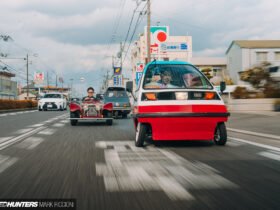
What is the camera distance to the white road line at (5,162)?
17.6 feet

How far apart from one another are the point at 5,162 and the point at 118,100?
15.1 metres

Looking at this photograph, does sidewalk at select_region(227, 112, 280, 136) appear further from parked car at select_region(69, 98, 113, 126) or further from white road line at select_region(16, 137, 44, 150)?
white road line at select_region(16, 137, 44, 150)

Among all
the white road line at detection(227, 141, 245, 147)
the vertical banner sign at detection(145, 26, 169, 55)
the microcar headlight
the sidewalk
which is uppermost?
the vertical banner sign at detection(145, 26, 169, 55)

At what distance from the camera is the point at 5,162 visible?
581 centimetres

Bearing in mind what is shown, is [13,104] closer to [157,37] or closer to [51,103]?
[51,103]

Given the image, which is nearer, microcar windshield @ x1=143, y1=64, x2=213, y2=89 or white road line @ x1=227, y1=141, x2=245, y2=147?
microcar windshield @ x1=143, y1=64, x2=213, y2=89

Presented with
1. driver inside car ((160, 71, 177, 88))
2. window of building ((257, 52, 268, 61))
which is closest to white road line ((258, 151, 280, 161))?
driver inside car ((160, 71, 177, 88))

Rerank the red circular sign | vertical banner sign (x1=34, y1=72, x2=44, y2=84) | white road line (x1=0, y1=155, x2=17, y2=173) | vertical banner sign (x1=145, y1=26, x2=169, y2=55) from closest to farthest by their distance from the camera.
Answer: white road line (x1=0, y1=155, x2=17, y2=173), vertical banner sign (x1=145, y1=26, x2=169, y2=55), the red circular sign, vertical banner sign (x1=34, y1=72, x2=44, y2=84)

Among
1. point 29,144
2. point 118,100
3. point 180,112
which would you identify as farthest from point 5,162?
point 118,100

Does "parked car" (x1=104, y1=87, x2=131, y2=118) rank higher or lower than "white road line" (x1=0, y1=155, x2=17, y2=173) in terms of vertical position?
higher

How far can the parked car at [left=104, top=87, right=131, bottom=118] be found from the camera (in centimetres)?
2050

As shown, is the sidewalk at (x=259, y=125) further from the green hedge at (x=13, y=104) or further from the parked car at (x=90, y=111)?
the green hedge at (x=13, y=104)

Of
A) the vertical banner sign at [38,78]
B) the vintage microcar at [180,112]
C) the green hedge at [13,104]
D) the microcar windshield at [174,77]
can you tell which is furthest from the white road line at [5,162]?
the vertical banner sign at [38,78]

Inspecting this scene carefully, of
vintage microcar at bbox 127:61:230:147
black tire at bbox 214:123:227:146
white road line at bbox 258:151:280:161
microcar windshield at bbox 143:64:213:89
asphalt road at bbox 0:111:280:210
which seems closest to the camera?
asphalt road at bbox 0:111:280:210
